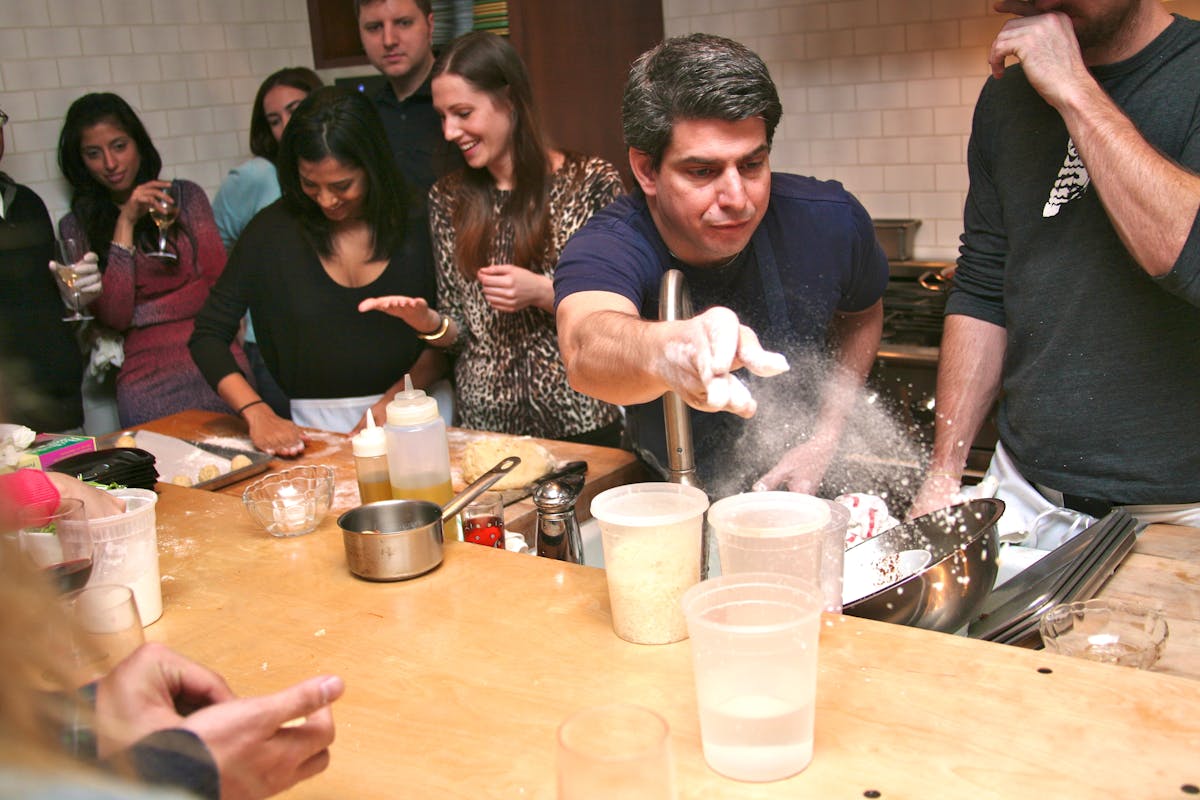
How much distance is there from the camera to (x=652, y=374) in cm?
150

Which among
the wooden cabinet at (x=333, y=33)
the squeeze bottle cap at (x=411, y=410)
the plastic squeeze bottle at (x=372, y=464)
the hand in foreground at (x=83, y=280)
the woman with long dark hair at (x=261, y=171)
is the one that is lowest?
the plastic squeeze bottle at (x=372, y=464)

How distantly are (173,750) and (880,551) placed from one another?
1.18 meters

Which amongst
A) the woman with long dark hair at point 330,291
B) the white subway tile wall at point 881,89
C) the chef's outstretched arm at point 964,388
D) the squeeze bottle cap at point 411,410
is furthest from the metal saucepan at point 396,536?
the white subway tile wall at point 881,89

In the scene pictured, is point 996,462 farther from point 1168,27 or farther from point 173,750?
point 173,750

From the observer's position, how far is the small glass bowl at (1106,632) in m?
1.38

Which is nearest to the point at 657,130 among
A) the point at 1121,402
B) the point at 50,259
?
the point at 1121,402

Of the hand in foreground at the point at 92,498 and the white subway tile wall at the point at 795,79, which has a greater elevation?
A: the white subway tile wall at the point at 795,79

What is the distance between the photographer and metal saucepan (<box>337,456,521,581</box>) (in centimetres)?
167

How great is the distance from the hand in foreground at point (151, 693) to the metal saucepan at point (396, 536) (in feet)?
1.80

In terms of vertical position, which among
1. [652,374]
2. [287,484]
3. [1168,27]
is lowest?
[287,484]

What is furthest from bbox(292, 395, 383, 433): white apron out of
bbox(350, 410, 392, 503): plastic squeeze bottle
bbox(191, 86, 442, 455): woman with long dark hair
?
bbox(350, 410, 392, 503): plastic squeeze bottle

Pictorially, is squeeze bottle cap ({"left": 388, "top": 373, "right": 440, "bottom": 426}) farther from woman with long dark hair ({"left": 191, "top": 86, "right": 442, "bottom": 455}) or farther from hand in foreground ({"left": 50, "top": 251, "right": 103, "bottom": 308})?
hand in foreground ({"left": 50, "top": 251, "right": 103, "bottom": 308})

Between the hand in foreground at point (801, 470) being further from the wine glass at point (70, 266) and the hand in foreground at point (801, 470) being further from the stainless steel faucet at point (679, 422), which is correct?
the wine glass at point (70, 266)

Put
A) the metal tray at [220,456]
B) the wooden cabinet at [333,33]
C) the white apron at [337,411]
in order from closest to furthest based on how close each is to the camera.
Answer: the metal tray at [220,456]
the white apron at [337,411]
the wooden cabinet at [333,33]
